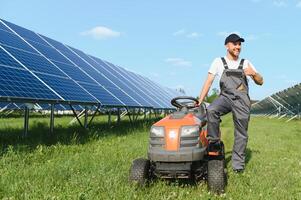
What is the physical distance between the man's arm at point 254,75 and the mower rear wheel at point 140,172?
2232 mm

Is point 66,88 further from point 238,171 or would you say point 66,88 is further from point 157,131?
point 157,131

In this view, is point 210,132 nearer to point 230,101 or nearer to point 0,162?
point 230,101

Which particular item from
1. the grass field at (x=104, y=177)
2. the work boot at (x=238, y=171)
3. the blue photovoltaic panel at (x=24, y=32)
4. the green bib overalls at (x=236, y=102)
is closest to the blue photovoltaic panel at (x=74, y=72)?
the blue photovoltaic panel at (x=24, y=32)

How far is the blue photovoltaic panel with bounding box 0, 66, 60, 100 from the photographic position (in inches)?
347

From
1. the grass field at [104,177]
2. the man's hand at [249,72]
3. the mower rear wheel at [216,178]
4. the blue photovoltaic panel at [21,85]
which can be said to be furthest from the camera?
the blue photovoltaic panel at [21,85]

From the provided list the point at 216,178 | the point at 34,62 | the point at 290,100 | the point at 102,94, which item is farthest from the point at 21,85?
the point at 290,100

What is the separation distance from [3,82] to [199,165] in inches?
201

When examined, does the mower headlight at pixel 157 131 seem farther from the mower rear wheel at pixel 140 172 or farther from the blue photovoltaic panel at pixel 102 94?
the blue photovoltaic panel at pixel 102 94

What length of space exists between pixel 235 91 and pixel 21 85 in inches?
197

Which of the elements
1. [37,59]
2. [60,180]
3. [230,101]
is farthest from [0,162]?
[37,59]

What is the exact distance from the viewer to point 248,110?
262 inches

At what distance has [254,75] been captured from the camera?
674cm

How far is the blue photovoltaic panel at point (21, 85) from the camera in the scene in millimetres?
8812

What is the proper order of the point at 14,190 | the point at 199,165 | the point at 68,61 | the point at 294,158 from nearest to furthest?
the point at 14,190
the point at 199,165
the point at 294,158
the point at 68,61
